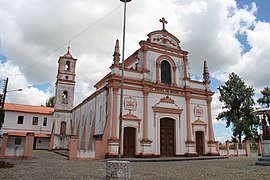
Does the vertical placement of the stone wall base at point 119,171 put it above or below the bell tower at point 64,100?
below

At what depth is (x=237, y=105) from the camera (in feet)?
101

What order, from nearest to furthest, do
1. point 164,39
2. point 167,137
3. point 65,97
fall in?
point 167,137
point 164,39
point 65,97

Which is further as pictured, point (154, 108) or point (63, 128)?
point (63, 128)

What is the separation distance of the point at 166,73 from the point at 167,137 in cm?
585

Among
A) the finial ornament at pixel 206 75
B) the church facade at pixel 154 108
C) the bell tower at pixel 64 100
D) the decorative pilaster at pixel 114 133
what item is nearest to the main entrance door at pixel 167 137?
the church facade at pixel 154 108

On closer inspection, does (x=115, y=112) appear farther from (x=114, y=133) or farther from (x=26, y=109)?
(x=26, y=109)

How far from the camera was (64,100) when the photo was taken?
34562 mm

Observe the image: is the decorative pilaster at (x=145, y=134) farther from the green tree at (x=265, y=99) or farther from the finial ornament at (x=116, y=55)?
the green tree at (x=265, y=99)

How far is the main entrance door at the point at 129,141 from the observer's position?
1805 centimetres

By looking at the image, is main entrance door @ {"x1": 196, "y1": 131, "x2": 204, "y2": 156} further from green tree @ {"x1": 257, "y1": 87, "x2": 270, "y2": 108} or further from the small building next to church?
green tree @ {"x1": 257, "y1": 87, "x2": 270, "y2": 108}

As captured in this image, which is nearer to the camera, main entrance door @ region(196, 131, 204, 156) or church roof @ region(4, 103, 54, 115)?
main entrance door @ region(196, 131, 204, 156)

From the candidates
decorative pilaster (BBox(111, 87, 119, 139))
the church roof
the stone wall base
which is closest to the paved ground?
the stone wall base

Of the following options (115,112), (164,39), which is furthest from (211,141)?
(164,39)

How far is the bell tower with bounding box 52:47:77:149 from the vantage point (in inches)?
1293
